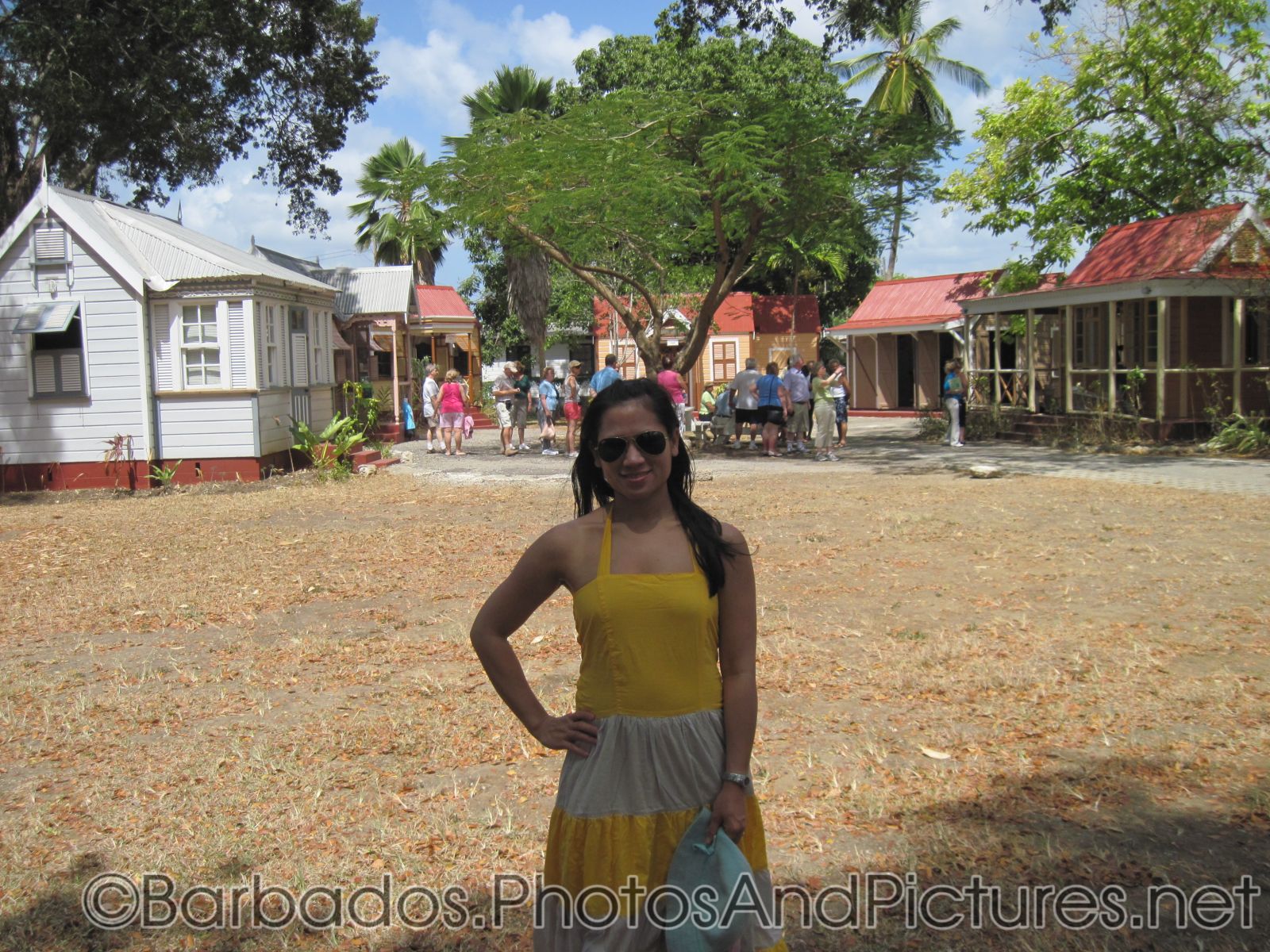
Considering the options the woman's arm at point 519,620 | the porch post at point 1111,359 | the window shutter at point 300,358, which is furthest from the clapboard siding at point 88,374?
the woman's arm at point 519,620

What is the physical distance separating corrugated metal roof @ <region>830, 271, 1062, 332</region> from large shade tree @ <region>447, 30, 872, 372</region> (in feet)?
36.7

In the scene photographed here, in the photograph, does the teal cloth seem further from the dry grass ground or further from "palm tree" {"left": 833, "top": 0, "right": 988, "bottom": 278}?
"palm tree" {"left": 833, "top": 0, "right": 988, "bottom": 278}

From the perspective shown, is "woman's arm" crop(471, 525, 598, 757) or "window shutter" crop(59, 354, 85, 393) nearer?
"woman's arm" crop(471, 525, 598, 757)

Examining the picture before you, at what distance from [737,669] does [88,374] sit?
680 inches

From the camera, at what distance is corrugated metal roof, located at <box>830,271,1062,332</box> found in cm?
3331

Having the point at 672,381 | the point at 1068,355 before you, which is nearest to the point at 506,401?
the point at 672,381

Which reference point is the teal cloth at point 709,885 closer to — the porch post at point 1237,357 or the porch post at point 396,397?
the porch post at point 1237,357

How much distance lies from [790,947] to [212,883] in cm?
202

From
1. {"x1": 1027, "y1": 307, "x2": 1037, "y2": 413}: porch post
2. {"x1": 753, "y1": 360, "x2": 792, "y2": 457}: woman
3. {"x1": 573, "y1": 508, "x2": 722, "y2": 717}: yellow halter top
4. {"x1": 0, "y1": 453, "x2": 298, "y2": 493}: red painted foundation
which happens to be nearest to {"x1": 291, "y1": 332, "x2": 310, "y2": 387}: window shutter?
A: {"x1": 0, "y1": 453, "x2": 298, "y2": 493}: red painted foundation

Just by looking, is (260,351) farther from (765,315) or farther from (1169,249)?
(765,315)

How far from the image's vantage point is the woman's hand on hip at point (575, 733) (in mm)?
2703

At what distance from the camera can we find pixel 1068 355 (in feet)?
76.6

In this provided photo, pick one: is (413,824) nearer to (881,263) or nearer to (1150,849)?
(1150,849)

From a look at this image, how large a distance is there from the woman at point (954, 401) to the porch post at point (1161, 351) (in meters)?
3.30
